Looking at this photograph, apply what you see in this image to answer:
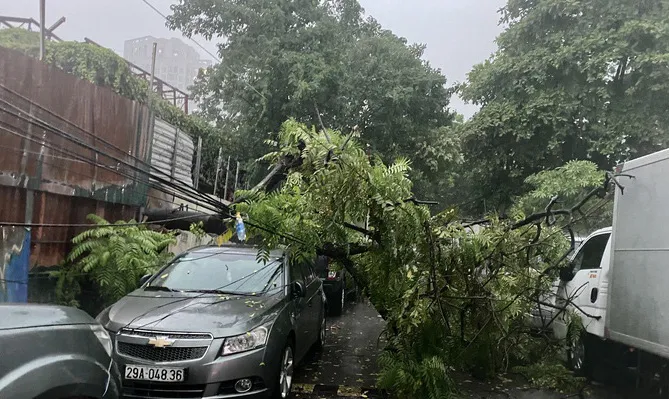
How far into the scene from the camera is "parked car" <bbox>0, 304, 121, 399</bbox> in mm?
2195

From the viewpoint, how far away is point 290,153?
19.9 ft

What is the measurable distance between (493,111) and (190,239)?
9.26 metres

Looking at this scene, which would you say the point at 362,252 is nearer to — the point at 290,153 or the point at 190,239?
the point at 290,153

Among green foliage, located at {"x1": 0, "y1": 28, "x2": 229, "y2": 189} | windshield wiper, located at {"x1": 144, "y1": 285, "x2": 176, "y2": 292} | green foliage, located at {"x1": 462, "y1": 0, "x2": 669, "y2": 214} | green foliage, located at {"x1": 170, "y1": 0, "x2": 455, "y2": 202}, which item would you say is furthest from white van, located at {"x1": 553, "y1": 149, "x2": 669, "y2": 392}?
green foliage, located at {"x1": 462, "y1": 0, "x2": 669, "y2": 214}

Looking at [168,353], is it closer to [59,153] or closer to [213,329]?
[213,329]

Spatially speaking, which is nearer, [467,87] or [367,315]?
[367,315]

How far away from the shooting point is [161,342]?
14.0ft

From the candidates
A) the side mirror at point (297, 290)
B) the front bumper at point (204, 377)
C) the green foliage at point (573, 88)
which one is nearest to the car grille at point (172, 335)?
the front bumper at point (204, 377)

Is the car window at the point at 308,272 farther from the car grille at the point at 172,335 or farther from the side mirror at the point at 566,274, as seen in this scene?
the side mirror at the point at 566,274

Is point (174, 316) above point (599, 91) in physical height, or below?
below

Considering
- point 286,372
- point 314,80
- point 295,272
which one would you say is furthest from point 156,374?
point 314,80

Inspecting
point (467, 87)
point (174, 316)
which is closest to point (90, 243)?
point (174, 316)

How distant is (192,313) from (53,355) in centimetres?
230

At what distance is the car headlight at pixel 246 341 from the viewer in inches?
172
